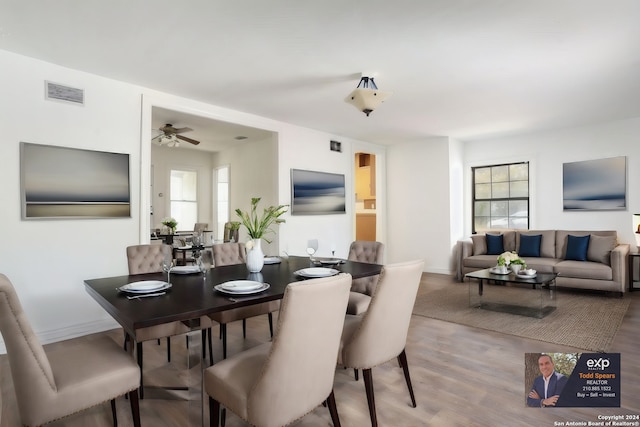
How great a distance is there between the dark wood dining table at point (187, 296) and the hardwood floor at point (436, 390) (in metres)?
0.53

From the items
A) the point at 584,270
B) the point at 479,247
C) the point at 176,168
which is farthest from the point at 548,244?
the point at 176,168

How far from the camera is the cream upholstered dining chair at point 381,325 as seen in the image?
5.74ft

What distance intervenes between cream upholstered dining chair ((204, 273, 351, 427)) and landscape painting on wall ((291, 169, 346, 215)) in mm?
3952

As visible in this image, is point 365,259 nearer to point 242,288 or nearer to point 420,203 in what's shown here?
point 242,288

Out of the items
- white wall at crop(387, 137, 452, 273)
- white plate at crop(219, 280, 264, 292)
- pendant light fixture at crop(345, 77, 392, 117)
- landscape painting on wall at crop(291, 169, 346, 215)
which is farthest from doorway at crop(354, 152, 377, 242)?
white plate at crop(219, 280, 264, 292)

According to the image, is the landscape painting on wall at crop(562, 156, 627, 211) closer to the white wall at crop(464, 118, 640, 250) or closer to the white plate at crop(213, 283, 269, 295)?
the white wall at crop(464, 118, 640, 250)

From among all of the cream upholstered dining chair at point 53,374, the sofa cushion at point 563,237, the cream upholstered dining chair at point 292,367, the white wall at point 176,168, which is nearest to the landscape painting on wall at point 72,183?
the cream upholstered dining chair at point 53,374

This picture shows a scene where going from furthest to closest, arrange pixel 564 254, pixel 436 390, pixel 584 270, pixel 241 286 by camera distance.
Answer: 1. pixel 564 254
2. pixel 584 270
3. pixel 436 390
4. pixel 241 286

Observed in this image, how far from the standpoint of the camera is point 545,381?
1.91 meters

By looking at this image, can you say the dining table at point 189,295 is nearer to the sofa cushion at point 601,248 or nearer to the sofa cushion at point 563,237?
the sofa cushion at point 601,248

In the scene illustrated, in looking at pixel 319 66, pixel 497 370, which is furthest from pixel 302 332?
pixel 319 66

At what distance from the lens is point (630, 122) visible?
17.3 ft

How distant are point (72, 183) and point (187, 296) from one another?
2.35m

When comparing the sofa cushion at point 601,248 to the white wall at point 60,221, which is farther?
the sofa cushion at point 601,248
